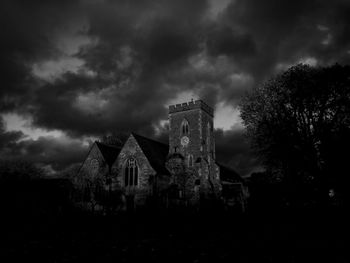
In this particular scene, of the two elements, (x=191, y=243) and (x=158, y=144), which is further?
(x=158, y=144)

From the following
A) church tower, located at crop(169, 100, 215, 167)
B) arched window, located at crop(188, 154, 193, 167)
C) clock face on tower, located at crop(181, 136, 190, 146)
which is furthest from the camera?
clock face on tower, located at crop(181, 136, 190, 146)

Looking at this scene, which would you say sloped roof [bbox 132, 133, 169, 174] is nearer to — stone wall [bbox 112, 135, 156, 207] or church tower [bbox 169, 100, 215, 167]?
stone wall [bbox 112, 135, 156, 207]

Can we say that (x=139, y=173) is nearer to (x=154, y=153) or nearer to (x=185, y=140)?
(x=154, y=153)

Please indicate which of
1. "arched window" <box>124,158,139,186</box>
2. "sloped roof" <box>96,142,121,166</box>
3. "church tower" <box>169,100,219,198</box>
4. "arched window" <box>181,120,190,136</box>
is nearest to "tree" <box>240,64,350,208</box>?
"church tower" <box>169,100,219,198</box>

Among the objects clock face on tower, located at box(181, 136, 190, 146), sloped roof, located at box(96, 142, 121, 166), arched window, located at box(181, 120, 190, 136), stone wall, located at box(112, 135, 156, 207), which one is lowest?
stone wall, located at box(112, 135, 156, 207)

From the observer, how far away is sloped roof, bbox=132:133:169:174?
41634 mm

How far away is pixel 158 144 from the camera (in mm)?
51062

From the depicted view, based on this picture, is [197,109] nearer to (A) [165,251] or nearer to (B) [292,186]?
(B) [292,186]

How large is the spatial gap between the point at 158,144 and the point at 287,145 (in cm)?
2766

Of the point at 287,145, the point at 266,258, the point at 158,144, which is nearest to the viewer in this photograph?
the point at 266,258

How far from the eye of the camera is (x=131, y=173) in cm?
4166

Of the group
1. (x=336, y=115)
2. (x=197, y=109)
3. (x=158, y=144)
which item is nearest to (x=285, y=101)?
(x=336, y=115)

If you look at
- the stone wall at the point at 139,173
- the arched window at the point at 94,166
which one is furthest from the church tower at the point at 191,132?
the arched window at the point at 94,166

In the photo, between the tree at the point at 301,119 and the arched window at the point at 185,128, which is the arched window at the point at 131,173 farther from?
the tree at the point at 301,119
